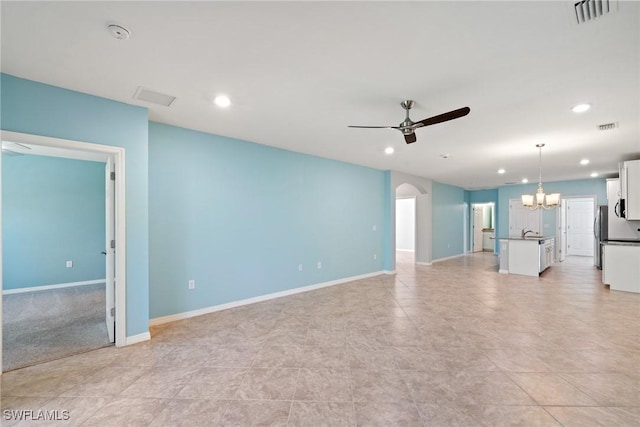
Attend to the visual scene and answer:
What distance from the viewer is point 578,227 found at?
9.96 meters

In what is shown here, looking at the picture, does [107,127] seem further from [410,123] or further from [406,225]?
[406,225]

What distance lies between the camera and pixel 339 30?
1.76 meters

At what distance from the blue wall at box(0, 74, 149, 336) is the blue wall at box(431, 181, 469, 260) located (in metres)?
7.90

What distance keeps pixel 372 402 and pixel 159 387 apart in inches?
67.7

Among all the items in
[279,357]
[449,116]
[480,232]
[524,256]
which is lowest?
[279,357]

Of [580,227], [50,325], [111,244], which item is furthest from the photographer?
[580,227]

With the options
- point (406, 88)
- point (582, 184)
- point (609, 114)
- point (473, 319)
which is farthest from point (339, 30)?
point (582, 184)

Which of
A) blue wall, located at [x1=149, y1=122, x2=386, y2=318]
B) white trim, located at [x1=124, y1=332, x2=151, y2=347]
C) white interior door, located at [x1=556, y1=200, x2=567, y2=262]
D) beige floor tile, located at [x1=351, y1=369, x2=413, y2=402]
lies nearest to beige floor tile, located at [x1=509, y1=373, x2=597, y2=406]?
beige floor tile, located at [x1=351, y1=369, x2=413, y2=402]

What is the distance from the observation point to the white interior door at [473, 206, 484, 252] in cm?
1084

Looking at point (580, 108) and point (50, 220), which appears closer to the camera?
point (580, 108)

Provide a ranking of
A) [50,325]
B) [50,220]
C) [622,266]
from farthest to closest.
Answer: [50,220]
[622,266]
[50,325]

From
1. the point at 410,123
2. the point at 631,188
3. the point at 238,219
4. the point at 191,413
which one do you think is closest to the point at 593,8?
the point at 410,123

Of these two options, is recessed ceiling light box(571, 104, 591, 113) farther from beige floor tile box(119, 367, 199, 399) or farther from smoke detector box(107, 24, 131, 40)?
beige floor tile box(119, 367, 199, 399)

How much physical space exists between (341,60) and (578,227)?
12.5 m
